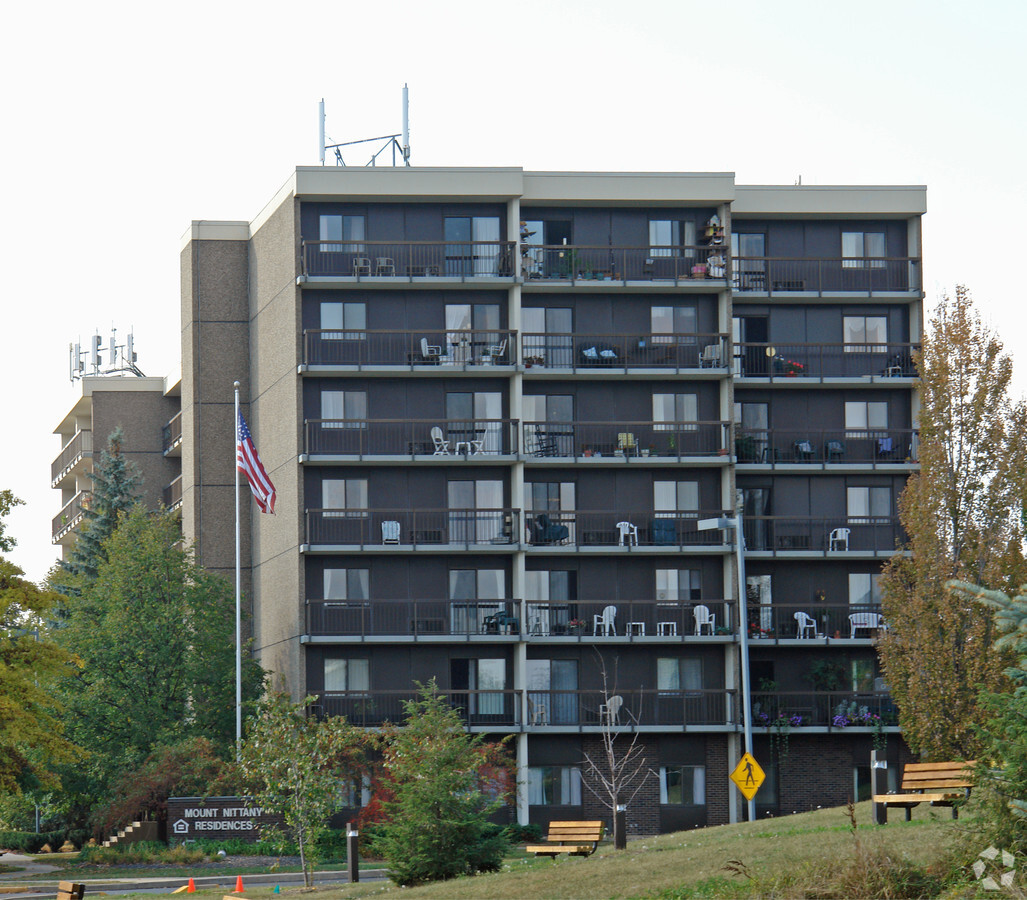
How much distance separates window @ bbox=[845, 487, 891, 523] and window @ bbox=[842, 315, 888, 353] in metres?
5.08

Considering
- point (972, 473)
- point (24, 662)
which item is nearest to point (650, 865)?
point (24, 662)

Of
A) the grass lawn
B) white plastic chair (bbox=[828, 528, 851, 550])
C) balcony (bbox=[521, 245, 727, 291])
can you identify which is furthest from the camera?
white plastic chair (bbox=[828, 528, 851, 550])


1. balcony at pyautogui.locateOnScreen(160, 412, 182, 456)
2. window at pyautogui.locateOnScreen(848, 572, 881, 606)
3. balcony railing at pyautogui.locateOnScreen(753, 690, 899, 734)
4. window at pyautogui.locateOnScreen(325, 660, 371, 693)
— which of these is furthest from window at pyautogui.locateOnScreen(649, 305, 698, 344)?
balcony at pyautogui.locateOnScreen(160, 412, 182, 456)

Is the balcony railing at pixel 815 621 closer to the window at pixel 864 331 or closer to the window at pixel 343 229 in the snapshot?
the window at pixel 864 331

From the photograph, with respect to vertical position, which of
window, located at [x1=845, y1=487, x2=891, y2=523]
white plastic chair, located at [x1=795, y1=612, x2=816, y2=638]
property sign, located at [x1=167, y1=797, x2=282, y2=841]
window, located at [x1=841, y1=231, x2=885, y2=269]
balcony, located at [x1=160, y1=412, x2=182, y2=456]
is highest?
window, located at [x1=841, y1=231, x2=885, y2=269]

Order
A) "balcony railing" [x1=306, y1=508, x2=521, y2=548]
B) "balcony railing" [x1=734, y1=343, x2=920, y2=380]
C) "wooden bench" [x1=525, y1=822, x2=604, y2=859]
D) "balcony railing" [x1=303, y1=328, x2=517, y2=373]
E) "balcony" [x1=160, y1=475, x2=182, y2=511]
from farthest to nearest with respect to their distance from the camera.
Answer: "balcony" [x1=160, y1=475, x2=182, y2=511] < "balcony railing" [x1=734, y1=343, x2=920, y2=380] < "balcony railing" [x1=303, y1=328, x2=517, y2=373] < "balcony railing" [x1=306, y1=508, x2=521, y2=548] < "wooden bench" [x1=525, y1=822, x2=604, y2=859]

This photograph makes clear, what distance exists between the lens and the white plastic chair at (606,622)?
54438 millimetres

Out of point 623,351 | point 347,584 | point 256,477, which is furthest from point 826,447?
point 256,477

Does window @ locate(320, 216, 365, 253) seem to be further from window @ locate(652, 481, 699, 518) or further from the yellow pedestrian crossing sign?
the yellow pedestrian crossing sign

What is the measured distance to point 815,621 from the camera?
56.2 m

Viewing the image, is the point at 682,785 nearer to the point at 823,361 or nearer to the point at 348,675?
the point at 348,675

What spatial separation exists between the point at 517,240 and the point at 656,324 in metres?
5.96

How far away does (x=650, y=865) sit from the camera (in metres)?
23.9

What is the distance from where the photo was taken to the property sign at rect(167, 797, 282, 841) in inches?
1860
